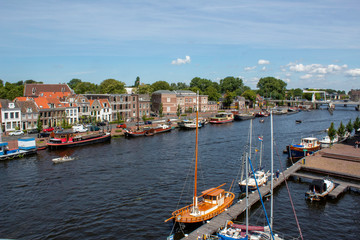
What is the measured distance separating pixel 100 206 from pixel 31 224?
26.7ft

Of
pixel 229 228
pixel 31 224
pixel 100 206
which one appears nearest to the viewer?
pixel 229 228

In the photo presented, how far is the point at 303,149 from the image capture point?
6325 cm

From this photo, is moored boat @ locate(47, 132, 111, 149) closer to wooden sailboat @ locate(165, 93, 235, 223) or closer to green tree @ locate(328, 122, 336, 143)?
wooden sailboat @ locate(165, 93, 235, 223)

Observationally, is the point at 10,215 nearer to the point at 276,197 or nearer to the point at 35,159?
the point at 35,159

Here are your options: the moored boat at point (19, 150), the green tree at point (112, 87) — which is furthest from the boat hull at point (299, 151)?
the green tree at point (112, 87)

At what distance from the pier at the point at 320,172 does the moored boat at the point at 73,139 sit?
162 feet

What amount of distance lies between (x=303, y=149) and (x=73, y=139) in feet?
177

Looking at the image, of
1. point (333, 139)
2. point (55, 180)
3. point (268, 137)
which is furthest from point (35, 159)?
point (333, 139)

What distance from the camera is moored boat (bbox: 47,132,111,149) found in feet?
237

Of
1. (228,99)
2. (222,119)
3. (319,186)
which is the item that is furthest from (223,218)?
(228,99)

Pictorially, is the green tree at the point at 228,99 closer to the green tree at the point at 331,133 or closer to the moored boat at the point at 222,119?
the moored boat at the point at 222,119

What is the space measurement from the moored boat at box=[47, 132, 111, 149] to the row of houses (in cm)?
1434

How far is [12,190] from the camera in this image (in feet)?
144

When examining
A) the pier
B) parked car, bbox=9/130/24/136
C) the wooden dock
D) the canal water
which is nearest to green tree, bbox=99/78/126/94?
parked car, bbox=9/130/24/136
